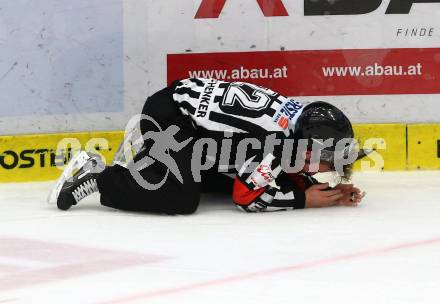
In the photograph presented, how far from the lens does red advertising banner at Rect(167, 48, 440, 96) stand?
15.5ft

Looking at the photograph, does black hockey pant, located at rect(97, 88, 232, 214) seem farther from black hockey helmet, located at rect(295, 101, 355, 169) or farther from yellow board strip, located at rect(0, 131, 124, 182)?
yellow board strip, located at rect(0, 131, 124, 182)

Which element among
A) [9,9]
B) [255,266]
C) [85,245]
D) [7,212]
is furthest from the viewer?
[9,9]

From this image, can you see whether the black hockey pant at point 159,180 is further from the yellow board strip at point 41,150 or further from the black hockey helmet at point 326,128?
the yellow board strip at point 41,150

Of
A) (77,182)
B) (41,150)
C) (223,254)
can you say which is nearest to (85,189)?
(77,182)

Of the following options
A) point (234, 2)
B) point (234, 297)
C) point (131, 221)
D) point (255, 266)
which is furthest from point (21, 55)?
point (234, 297)

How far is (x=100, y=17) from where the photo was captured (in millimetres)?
4668

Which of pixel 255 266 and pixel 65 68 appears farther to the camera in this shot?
pixel 65 68

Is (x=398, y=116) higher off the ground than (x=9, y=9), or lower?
lower

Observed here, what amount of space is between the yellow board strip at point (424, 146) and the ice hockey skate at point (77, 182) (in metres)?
1.63

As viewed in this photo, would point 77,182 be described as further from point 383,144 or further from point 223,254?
point 383,144

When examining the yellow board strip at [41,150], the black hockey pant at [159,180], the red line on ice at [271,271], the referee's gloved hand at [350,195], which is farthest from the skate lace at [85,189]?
the red line on ice at [271,271]

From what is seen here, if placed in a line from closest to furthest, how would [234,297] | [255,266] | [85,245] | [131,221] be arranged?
[234,297], [255,266], [85,245], [131,221]

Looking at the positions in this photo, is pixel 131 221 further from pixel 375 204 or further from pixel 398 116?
pixel 398 116

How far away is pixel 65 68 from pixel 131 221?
4.55ft
